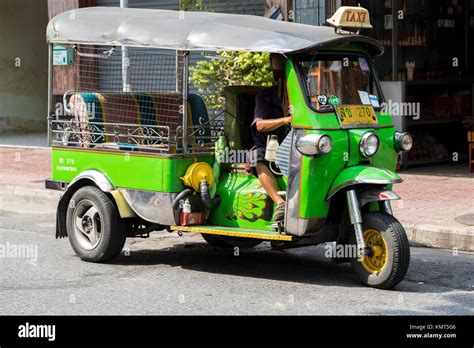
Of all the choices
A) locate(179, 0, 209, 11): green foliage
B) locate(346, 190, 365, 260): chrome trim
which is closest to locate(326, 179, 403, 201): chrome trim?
locate(346, 190, 365, 260): chrome trim

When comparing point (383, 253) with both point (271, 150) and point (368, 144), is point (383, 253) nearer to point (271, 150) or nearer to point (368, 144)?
point (368, 144)

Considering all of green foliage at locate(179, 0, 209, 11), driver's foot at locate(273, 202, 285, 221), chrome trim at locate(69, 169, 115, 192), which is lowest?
driver's foot at locate(273, 202, 285, 221)

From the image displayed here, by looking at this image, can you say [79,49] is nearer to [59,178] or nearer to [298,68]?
[59,178]

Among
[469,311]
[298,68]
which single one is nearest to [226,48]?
[298,68]

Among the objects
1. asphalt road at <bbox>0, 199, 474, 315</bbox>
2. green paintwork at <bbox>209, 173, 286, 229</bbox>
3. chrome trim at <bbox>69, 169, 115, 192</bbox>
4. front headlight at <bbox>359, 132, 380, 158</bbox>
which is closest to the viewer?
asphalt road at <bbox>0, 199, 474, 315</bbox>

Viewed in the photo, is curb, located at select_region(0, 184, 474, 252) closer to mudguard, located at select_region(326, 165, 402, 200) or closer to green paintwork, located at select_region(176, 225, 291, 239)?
mudguard, located at select_region(326, 165, 402, 200)

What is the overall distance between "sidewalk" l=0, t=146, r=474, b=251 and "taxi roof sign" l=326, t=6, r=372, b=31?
8.71 feet

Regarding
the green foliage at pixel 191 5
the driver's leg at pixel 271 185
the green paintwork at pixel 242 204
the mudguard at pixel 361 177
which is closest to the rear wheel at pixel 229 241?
the green paintwork at pixel 242 204

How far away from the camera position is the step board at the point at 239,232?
818cm

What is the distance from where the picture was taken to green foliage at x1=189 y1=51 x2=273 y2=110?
10.7 meters

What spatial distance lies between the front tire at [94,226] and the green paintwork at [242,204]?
Answer: 890 millimetres

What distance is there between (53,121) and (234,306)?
125 inches

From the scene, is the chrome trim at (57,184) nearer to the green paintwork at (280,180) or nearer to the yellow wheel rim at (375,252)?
the green paintwork at (280,180)

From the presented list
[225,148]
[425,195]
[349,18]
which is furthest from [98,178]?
[425,195]
